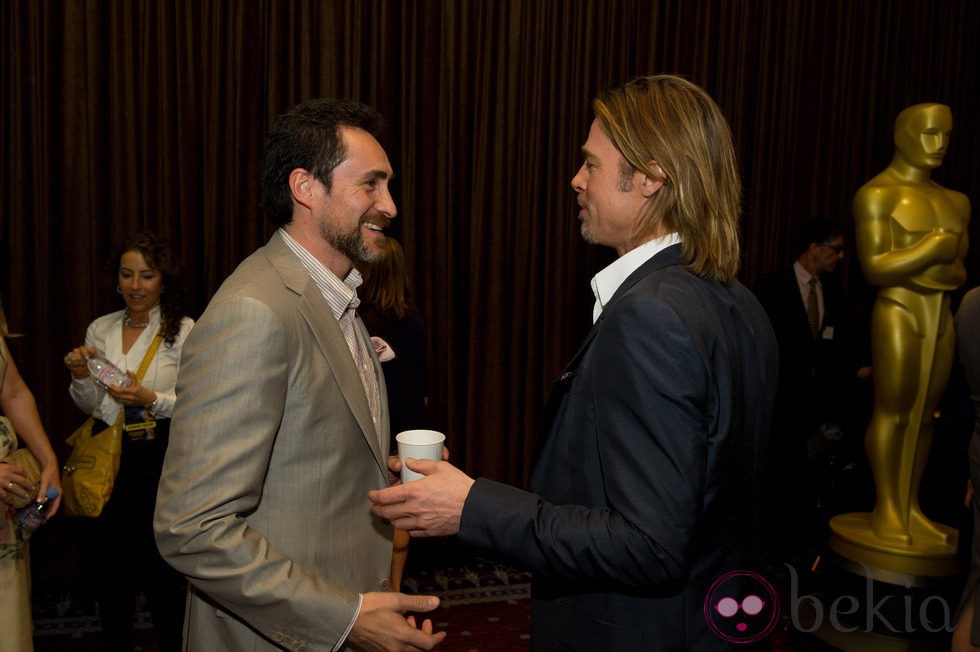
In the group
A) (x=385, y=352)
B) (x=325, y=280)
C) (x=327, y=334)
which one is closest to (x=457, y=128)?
(x=385, y=352)

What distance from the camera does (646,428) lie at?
123 cm

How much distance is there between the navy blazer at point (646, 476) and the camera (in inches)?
48.4

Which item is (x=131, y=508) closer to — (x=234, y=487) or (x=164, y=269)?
(x=164, y=269)

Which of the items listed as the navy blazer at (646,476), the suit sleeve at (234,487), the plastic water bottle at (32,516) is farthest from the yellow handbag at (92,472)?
the navy blazer at (646,476)

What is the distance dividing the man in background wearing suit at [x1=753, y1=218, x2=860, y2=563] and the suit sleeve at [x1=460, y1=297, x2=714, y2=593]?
12.5 ft

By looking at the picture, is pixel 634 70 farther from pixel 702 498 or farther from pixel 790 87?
pixel 702 498

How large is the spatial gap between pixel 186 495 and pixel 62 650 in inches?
104

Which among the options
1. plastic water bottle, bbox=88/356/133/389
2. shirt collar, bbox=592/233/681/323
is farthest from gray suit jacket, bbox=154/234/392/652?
plastic water bottle, bbox=88/356/133/389

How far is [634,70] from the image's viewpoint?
4930mm

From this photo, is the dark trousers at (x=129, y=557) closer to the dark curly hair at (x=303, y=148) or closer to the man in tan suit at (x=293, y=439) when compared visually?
the man in tan suit at (x=293, y=439)

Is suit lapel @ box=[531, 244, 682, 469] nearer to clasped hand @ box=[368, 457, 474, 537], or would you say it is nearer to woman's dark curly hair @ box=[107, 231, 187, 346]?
clasped hand @ box=[368, 457, 474, 537]

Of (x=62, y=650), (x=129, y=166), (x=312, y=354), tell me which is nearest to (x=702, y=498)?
(x=312, y=354)

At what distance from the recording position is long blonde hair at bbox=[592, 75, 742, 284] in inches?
57.2

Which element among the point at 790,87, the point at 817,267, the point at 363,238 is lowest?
the point at 817,267
